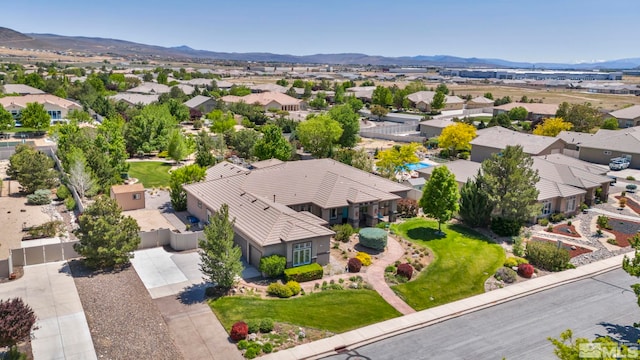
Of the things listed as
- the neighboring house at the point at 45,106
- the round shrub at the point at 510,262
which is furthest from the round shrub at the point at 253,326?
the neighboring house at the point at 45,106

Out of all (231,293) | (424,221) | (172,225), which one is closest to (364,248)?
(424,221)

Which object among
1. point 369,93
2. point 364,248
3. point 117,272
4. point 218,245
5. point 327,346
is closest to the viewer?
point 327,346

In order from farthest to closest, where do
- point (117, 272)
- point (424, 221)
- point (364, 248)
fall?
point (424, 221) → point (364, 248) → point (117, 272)

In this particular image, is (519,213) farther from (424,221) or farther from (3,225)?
(3,225)

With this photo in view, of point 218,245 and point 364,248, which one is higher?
point 218,245

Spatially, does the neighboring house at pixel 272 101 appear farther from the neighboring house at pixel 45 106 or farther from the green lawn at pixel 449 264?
the green lawn at pixel 449 264

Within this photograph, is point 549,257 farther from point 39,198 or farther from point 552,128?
point 552,128

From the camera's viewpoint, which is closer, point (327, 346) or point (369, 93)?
point (327, 346)
